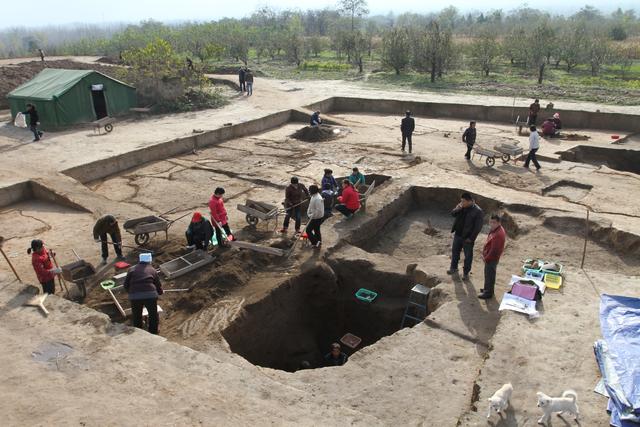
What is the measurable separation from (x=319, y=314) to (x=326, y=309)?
0.17m

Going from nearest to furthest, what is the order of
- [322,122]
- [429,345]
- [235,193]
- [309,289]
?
[429,345]
[309,289]
[235,193]
[322,122]

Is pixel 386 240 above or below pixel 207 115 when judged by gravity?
below

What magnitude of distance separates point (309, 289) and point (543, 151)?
37.2 feet

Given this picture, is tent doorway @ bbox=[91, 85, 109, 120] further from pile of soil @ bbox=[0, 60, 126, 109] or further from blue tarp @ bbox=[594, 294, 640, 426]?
blue tarp @ bbox=[594, 294, 640, 426]

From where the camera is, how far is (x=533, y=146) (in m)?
14.5

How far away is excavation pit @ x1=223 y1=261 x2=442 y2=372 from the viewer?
28.0 ft

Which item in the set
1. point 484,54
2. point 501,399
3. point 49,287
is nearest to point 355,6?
point 484,54

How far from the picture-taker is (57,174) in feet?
45.4

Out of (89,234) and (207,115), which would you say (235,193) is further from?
(207,115)

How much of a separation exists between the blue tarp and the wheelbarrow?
6267 millimetres

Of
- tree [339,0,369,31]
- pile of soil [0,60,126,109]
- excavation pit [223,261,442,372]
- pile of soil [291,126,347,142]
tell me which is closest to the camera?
excavation pit [223,261,442,372]

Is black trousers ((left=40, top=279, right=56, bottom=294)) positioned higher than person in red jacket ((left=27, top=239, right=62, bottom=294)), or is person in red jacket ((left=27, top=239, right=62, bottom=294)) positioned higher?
person in red jacket ((left=27, top=239, right=62, bottom=294))

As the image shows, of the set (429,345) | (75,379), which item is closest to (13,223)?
(75,379)

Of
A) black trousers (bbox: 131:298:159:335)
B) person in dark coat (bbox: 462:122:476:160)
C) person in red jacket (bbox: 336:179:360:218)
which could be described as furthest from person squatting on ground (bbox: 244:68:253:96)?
black trousers (bbox: 131:298:159:335)
